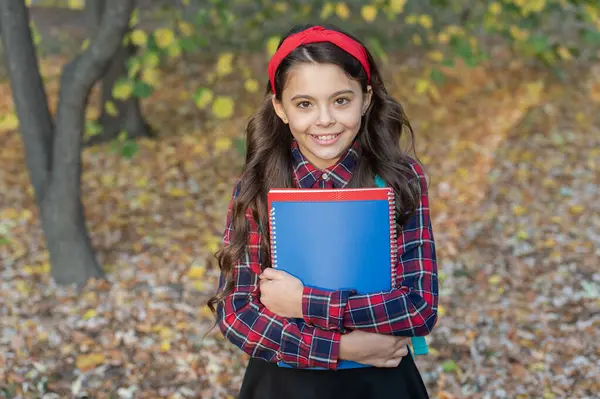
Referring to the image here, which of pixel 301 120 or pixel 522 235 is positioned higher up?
pixel 301 120

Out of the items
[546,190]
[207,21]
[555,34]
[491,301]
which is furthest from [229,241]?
[555,34]

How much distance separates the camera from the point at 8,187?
618 centimetres

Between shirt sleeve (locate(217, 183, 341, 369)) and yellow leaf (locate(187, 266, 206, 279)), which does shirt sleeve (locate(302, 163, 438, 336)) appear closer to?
shirt sleeve (locate(217, 183, 341, 369))

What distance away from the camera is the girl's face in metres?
1.84

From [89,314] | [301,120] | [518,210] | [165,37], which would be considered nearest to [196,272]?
[89,314]

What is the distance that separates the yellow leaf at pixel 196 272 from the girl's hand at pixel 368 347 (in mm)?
3183

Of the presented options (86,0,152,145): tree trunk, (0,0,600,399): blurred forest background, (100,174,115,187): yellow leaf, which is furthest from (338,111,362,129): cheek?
(86,0,152,145): tree trunk

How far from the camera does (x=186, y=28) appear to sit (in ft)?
17.4

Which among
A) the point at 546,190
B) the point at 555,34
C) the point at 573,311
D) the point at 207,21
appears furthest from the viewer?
the point at 555,34

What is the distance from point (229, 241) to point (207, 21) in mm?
3818

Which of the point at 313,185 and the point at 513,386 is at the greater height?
the point at 313,185

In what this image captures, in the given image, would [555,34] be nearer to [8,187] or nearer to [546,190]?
[546,190]

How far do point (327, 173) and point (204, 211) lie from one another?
13.2ft

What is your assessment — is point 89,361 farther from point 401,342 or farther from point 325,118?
point 325,118
